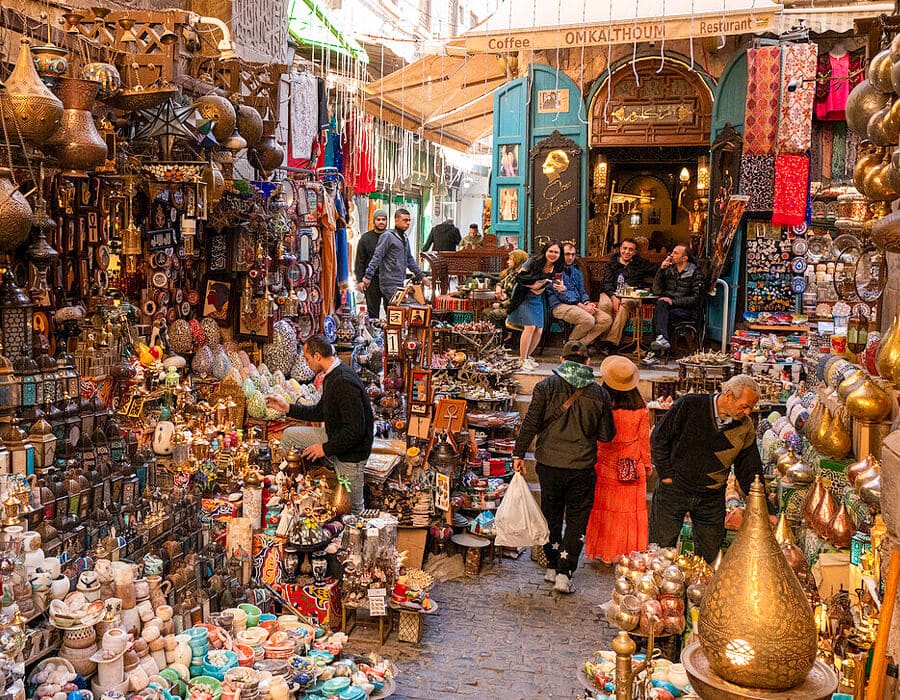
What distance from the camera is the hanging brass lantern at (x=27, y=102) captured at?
4.60 meters

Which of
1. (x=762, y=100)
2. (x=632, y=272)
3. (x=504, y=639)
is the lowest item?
(x=504, y=639)

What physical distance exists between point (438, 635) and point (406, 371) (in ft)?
7.43

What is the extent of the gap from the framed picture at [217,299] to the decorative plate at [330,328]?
5.92 ft

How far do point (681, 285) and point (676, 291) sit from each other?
0.27 feet

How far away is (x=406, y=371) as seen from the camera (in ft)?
23.4

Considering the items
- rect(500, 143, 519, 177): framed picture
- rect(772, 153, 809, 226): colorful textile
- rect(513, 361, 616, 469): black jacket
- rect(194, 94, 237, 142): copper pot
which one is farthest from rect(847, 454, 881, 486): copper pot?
rect(500, 143, 519, 177): framed picture

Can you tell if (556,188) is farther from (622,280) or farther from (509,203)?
(622,280)

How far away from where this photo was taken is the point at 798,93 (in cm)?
→ 1047

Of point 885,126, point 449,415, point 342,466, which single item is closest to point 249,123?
point 449,415

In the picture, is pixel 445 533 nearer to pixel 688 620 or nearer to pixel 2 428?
pixel 688 620

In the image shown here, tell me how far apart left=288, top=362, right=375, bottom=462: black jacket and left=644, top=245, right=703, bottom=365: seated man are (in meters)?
5.17

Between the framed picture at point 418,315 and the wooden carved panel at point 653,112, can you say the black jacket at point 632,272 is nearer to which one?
the wooden carved panel at point 653,112

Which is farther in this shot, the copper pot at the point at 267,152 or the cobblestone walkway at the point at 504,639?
the copper pot at the point at 267,152

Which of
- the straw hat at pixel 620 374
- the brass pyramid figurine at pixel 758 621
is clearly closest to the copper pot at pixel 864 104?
the straw hat at pixel 620 374
